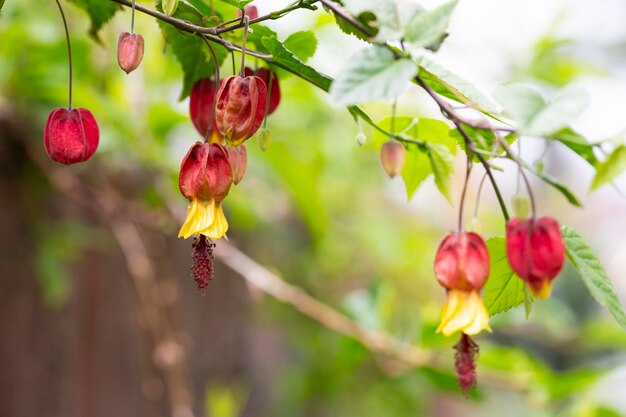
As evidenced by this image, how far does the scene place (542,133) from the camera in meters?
0.33

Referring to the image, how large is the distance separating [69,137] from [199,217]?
0.38ft

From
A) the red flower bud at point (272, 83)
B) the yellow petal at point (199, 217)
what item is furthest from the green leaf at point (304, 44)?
the yellow petal at point (199, 217)

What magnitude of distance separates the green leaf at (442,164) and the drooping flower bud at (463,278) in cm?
6

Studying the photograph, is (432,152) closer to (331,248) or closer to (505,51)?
(505,51)

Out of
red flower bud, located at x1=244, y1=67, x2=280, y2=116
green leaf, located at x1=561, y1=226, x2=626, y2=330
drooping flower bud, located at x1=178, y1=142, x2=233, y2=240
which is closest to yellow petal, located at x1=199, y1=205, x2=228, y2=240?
drooping flower bud, located at x1=178, y1=142, x2=233, y2=240

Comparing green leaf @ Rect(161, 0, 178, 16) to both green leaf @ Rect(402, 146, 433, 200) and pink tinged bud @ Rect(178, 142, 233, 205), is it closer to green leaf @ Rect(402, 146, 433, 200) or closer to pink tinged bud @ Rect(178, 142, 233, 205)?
pink tinged bud @ Rect(178, 142, 233, 205)

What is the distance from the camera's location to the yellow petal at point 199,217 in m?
0.45

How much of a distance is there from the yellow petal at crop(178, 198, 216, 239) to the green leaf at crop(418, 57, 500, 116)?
15 centimetres

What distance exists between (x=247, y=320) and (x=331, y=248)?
1.09 feet

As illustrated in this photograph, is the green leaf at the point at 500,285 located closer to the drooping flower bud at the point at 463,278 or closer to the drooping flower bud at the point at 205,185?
the drooping flower bud at the point at 463,278

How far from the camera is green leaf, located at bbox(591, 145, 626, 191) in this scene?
0.38 metres

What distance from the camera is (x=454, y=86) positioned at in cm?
42

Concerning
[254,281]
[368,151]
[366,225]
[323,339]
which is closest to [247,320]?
[323,339]

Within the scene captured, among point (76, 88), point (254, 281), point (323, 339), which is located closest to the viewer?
point (76, 88)
